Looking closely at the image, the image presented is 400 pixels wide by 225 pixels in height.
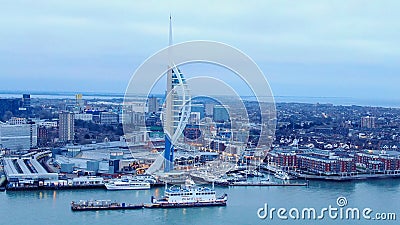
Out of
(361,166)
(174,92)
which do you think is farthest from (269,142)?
(174,92)

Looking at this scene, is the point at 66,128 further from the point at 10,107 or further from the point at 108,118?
the point at 10,107

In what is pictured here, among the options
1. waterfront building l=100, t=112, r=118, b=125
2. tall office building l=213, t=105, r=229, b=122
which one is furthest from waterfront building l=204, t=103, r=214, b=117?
waterfront building l=100, t=112, r=118, b=125

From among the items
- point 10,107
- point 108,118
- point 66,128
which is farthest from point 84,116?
point 66,128

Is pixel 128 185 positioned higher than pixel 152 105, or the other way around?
pixel 152 105

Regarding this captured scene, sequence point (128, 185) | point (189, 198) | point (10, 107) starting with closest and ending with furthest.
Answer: point (189, 198) < point (128, 185) < point (10, 107)

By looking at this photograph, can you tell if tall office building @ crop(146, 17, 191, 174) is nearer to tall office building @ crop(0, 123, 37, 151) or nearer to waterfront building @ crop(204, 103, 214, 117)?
tall office building @ crop(0, 123, 37, 151)

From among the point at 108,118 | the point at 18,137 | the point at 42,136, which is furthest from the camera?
the point at 108,118
